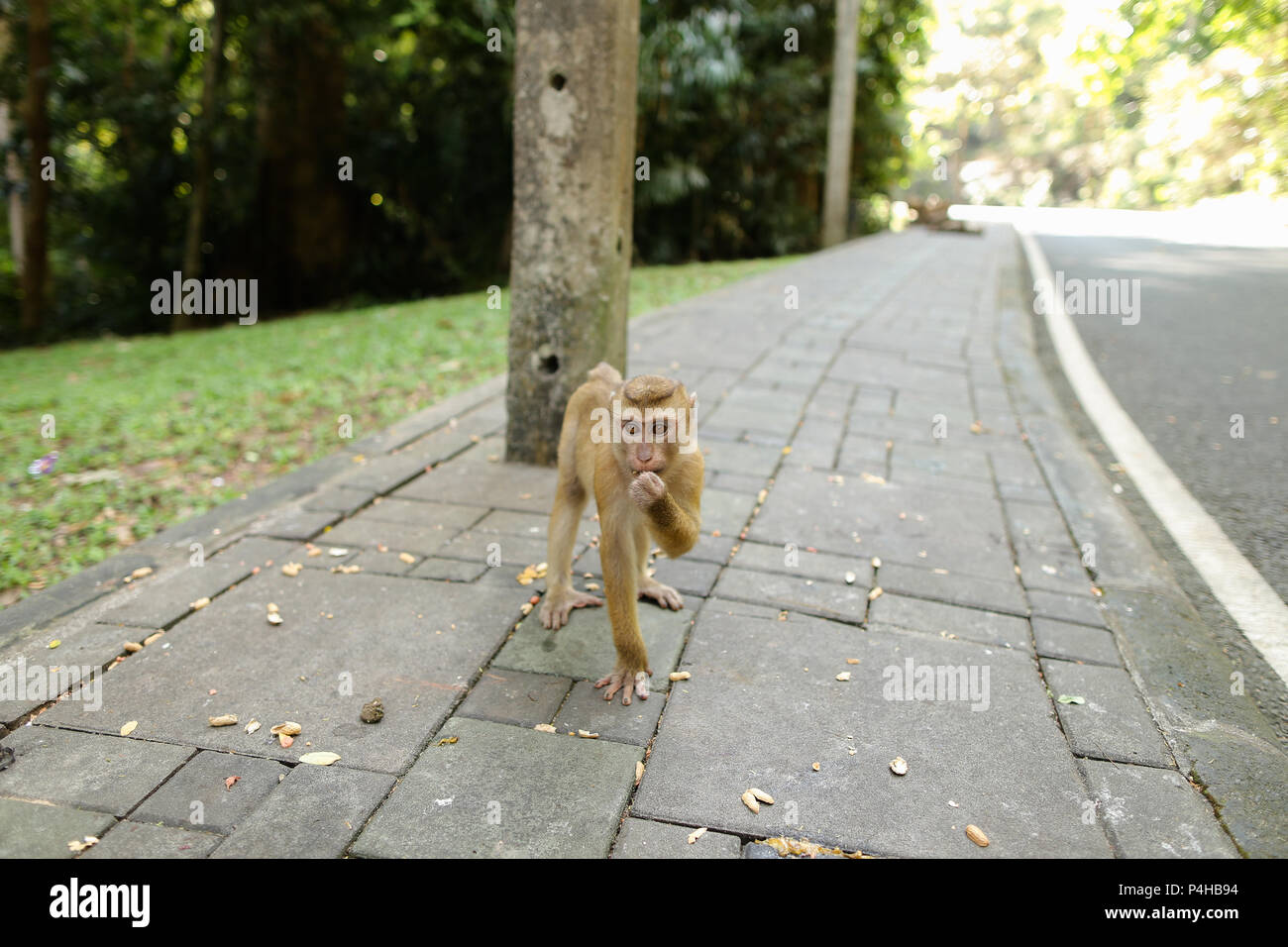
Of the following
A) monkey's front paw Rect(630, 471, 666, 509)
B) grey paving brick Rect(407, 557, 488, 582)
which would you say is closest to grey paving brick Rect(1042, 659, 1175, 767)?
monkey's front paw Rect(630, 471, 666, 509)

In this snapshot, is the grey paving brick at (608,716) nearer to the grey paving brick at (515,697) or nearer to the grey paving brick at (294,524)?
the grey paving brick at (515,697)

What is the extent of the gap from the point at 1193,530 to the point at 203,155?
10.6m

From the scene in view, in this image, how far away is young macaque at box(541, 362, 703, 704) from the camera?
7.52 feet

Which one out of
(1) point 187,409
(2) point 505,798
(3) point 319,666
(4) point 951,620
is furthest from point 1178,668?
(1) point 187,409

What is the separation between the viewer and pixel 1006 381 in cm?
622

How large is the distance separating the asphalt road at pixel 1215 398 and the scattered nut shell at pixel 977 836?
1.06m

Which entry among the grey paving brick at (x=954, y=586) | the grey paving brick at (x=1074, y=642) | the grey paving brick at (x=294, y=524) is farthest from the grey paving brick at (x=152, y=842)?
the grey paving brick at (x=1074, y=642)

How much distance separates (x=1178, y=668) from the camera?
2.74 m

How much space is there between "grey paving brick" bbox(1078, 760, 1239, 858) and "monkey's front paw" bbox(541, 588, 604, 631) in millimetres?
1566

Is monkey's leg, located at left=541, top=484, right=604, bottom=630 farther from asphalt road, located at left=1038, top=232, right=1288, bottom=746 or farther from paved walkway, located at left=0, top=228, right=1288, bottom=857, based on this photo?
asphalt road, located at left=1038, top=232, right=1288, bottom=746

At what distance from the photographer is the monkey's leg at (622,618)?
8.21 feet
